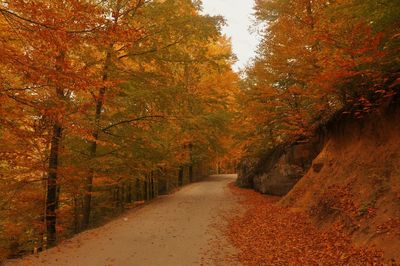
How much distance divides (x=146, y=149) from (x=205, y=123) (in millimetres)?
2997

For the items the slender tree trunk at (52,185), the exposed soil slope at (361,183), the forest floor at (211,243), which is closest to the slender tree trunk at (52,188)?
the slender tree trunk at (52,185)

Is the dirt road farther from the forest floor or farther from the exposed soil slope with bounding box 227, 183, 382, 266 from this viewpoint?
the exposed soil slope with bounding box 227, 183, 382, 266

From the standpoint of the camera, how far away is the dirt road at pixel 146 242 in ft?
26.1

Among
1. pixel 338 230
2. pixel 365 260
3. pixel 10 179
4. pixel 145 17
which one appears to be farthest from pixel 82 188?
pixel 365 260

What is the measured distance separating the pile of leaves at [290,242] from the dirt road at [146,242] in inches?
29.7

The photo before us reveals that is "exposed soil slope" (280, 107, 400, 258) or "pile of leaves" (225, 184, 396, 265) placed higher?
"exposed soil slope" (280, 107, 400, 258)

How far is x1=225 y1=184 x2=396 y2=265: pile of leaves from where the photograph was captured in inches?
264

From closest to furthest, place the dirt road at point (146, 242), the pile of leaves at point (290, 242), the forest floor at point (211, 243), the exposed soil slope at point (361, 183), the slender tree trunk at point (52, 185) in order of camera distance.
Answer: the pile of leaves at point (290, 242) < the exposed soil slope at point (361, 183) < the forest floor at point (211, 243) < the dirt road at point (146, 242) < the slender tree trunk at point (52, 185)

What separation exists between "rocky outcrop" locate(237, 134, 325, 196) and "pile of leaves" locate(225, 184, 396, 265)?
3895mm

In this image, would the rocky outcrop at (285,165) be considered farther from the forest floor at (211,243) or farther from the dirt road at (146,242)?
the dirt road at (146,242)

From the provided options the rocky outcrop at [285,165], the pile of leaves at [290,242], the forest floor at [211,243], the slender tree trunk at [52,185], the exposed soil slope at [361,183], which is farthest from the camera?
the rocky outcrop at [285,165]

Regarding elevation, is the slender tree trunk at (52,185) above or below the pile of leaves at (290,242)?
above

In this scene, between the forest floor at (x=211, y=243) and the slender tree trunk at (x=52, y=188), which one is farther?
the slender tree trunk at (x=52, y=188)

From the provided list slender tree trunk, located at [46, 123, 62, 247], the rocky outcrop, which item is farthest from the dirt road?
the rocky outcrop
